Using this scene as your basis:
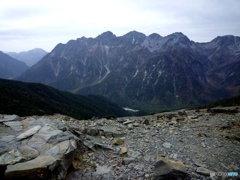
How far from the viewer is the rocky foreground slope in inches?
390

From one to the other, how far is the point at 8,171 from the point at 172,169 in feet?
24.7

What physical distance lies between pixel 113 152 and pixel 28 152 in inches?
207

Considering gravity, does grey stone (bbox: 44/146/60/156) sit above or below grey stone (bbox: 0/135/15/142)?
below

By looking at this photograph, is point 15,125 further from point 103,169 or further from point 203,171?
point 203,171

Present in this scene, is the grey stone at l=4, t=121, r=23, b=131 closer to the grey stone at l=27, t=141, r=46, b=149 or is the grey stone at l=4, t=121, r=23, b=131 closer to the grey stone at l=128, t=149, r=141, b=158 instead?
the grey stone at l=27, t=141, r=46, b=149

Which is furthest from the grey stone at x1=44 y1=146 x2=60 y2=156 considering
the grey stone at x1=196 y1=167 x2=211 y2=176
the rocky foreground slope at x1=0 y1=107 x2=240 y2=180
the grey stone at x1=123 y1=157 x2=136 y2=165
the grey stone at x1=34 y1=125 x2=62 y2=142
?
the grey stone at x1=196 y1=167 x2=211 y2=176

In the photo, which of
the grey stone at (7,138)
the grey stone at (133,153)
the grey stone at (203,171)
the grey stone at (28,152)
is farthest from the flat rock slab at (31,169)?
the grey stone at (203,171)

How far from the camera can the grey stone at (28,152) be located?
10192 millimetres

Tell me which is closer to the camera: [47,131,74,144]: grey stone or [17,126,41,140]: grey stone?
[47,131,74,144]: grey stone

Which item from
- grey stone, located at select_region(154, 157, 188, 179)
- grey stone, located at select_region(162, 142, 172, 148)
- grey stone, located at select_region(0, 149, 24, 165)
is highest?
grey stone, located at select_region(0, 149, 24, 165)

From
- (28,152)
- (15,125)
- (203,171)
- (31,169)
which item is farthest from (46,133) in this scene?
(203,171)

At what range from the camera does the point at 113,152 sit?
529 inches

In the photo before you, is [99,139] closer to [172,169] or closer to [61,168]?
[61,168]

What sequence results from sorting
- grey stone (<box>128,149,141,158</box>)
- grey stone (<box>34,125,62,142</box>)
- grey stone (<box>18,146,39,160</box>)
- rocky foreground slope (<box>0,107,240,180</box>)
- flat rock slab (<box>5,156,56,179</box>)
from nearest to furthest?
flat rock slab (<box>5,156,56,179</box>) < rocky foreground slope (<box>0,107,240,180</box>) < grey stone (<box>18,146,39,160</box>) < grey stone (<box>34,125,62,142</box>) < grey stone (<box>128,149,141,158</box>)
